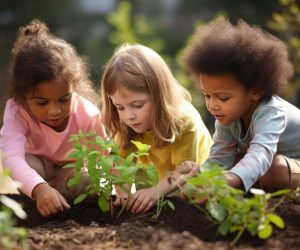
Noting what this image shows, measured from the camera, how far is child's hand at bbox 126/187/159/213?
3.22m

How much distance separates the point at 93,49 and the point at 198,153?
5.93 metres

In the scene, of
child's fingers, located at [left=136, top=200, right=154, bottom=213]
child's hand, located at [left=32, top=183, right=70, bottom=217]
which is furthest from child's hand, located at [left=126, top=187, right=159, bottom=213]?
child's hand, located at [left=32, top=183, right=70, bottom=217]

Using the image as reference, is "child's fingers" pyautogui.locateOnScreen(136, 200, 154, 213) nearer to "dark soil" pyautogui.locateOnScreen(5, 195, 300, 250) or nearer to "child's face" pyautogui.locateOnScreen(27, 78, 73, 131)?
"dark soil" pyautogui.locateOnScreen(5, 195, 300, 250)

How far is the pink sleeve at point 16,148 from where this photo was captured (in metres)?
3.42

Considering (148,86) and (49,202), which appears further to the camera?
(148,86)

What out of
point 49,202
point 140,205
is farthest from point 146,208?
point 49,202

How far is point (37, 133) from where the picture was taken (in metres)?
3.90

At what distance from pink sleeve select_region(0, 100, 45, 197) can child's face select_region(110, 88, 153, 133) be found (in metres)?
0.59

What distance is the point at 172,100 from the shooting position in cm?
371

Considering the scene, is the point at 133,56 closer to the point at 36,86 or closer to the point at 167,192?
the point at 36,86

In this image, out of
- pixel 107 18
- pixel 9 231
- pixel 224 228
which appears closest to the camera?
pixel 9 231

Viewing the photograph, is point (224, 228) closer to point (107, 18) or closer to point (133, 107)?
Answer: point (133, 107)

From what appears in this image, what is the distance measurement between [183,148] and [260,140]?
84 centimetres

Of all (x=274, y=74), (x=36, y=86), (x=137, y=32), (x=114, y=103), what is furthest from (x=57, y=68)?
(x=137, y=32)
